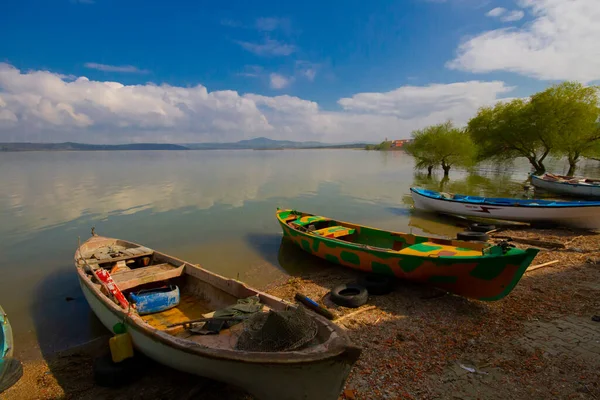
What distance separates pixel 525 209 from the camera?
15812mm

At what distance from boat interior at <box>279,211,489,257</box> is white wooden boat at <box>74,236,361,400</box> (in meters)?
4.62

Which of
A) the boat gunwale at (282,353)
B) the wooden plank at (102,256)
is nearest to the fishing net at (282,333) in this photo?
the boat gunwale at (282,353)

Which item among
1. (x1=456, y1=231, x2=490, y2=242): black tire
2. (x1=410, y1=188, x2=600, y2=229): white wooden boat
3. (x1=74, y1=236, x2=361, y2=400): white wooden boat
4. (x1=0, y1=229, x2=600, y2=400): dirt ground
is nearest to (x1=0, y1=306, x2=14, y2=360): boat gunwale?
(x1=0, y1=229, x2=600, y2=400): dirt ground

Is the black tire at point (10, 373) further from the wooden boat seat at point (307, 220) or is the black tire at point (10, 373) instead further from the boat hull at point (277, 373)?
the wooden boat seat at point (307, 220)

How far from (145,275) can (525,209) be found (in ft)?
55.2

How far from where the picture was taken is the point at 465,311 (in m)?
7.63

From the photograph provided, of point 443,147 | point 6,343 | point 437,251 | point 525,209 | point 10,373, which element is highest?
point 443,147

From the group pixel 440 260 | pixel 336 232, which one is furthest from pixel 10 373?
pixel 336 232

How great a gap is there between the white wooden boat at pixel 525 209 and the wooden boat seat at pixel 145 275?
15.4 m

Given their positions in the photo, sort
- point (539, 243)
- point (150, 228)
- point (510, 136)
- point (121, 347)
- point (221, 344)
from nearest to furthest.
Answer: point (221, 344) < point (121, 347) < point (539, 243) < point (150, 228) < point (510, 136)

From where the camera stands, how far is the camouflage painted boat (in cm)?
723

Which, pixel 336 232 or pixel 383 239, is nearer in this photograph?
pixel 383 239

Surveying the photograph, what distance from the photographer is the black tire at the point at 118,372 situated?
571cm

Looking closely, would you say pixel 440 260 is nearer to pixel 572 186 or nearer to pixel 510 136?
pixel 572 186
